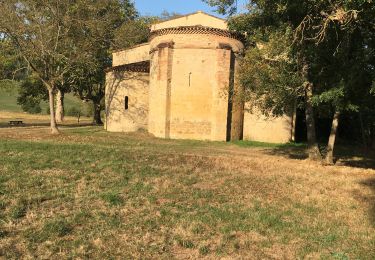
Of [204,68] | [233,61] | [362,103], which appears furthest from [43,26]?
[362,103]

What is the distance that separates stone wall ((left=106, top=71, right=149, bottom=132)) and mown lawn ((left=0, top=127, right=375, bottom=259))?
61.3 feet

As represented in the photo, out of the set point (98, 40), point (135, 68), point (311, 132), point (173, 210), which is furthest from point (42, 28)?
point (173, 210)

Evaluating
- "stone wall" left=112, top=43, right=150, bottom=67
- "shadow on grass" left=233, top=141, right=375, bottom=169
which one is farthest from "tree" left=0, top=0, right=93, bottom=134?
"shadow on grass" left=233, top=141, right=375, bottom=169

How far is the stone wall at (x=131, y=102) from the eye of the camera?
108 feet

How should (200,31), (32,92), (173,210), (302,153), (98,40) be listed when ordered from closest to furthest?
(173,210)
(302,153)
(98,40)
(200,31)
(32,92)

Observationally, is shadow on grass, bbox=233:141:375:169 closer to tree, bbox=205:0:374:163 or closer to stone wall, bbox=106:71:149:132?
tree, bbox=205:0:374:163

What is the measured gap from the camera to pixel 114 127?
3334cm

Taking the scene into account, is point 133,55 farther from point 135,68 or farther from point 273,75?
point 273,75

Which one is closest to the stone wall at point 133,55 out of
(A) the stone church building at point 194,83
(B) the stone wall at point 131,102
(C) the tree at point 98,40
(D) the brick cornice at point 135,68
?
(C) the tree at point 98,40

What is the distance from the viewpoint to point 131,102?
33.1 m

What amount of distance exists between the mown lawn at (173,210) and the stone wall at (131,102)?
61.3 ft

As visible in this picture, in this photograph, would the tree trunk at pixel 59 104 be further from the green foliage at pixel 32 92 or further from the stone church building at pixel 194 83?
the stone church building at pixel 194 83

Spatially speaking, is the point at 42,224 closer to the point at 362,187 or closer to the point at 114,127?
the point at 362,187

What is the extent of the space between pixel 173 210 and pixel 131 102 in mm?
25094
